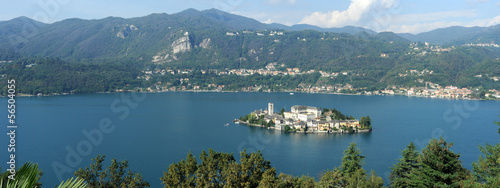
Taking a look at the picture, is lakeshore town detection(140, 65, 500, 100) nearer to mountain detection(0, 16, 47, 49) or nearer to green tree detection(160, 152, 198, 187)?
mountain detection(0, 16, 47, 49)

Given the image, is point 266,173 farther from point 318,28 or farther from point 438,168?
point 318,28

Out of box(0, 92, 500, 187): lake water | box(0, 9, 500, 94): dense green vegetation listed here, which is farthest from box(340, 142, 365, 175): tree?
box(0, 9, 500, 94): dense green vegetation

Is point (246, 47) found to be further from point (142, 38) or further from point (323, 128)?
point (323, 128)

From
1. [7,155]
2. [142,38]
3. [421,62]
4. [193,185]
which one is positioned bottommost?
[7,155]

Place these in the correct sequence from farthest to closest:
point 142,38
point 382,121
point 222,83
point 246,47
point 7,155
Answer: point 142,38
point 246,47
point 222,83
point 382,121
point 7,155

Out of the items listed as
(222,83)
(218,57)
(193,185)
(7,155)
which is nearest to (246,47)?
(218,57)

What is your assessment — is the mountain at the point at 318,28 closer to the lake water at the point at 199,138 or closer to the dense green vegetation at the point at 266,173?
the lake water at the point at 199,138
